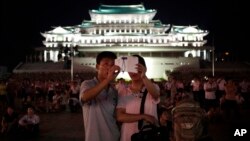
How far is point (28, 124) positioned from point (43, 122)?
10.7 feet

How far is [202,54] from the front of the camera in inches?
2852

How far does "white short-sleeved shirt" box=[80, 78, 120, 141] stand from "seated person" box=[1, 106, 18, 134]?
6.48 meters

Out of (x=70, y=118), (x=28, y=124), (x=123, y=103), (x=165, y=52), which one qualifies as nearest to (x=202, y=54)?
(x=165, y=52)

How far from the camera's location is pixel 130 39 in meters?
76.8

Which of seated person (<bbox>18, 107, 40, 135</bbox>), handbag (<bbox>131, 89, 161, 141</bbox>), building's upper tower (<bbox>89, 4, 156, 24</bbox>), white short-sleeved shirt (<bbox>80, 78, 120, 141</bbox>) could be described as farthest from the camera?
building's upper tower (<bbox>89, 4, 156, 24</bbox>)

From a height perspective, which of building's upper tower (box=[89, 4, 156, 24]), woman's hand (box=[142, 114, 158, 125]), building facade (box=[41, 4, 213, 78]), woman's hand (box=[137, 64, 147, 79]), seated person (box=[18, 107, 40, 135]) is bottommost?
seated person (box=[18, 107, 40, 135])

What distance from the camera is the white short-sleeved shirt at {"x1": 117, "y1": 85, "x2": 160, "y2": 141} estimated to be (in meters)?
4.56

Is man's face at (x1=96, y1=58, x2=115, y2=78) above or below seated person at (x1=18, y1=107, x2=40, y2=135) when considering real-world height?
above

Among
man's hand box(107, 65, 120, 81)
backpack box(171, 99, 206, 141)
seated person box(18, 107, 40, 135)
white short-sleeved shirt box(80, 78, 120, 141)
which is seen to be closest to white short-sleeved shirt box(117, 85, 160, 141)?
white short-sleeved shirt box(80, 78, 120, 141)

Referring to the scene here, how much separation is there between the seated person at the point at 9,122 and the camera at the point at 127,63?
6.82 meters

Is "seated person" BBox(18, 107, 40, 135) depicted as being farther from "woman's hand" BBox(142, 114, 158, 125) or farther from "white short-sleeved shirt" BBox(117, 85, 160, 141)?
"woman's hand" BBox(142, 114, 158, 125)

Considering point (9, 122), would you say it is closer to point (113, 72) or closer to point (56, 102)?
point (56, 102)

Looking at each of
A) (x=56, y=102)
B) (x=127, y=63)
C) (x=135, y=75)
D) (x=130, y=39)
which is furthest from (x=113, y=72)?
(x=130, y=39)

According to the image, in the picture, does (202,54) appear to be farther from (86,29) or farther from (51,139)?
(51,139)
